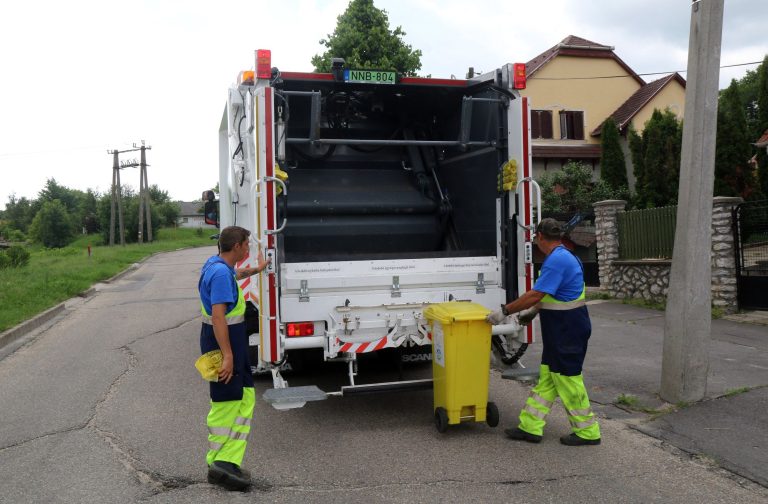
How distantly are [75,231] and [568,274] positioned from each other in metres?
Result: 68.2

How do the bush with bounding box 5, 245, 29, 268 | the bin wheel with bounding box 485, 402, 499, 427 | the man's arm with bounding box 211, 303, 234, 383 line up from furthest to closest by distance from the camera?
the bush with bounding box 5, 245, 29, 268 → the bin wheel with bounding box 485, 402, 499, 427 → the man's arm with bounding box 211, 303, 234, 383

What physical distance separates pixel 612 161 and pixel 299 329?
61.2 ft

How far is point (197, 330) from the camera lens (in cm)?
1014

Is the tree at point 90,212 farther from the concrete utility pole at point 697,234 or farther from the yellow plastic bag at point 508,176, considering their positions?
the concrete utility pole at point 697,234

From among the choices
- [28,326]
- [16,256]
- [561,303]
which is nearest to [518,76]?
[561,303]

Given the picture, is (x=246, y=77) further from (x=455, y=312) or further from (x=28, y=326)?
(x=28, y=326)

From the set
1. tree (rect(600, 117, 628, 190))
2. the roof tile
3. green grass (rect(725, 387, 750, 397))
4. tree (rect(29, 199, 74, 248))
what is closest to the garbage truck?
green grass (rect(725, 387, 750, 397))

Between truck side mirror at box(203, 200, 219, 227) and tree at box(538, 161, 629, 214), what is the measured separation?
12625mm

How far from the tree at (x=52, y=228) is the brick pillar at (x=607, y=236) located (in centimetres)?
5918

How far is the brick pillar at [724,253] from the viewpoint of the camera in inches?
372

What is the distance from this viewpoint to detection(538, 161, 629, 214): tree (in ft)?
64.0

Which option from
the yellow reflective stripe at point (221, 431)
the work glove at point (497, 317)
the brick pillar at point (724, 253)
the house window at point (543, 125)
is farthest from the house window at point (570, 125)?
the yellow reflective stripe at point (221, 431)

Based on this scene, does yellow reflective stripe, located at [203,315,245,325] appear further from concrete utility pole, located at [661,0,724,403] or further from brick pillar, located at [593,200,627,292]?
brick pillar, located at [593,200,627,292]

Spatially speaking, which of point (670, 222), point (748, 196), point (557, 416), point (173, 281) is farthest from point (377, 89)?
point (173, 281)
